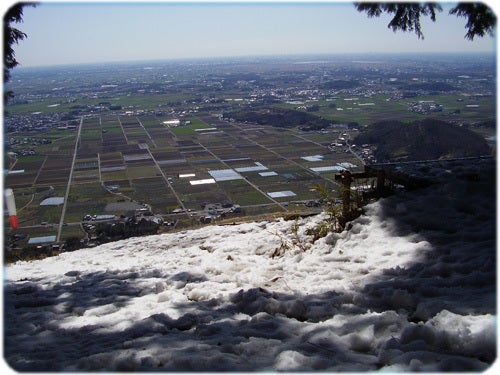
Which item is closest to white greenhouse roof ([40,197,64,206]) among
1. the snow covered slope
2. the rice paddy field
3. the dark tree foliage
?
the rice paddy field

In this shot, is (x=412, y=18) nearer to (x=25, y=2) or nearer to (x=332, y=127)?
(x=25, y=2)

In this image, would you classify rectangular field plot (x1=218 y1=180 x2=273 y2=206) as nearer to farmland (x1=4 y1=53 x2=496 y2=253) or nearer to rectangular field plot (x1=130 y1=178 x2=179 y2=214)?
farmland (x1=4 y1=53 x2=496 y2=253)

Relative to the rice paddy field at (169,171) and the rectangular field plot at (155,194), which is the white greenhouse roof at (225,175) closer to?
the rice paddy field at (169,171)

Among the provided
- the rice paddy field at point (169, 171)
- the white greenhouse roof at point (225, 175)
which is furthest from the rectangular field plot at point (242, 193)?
the white greenhouse roof at point (225, 175)

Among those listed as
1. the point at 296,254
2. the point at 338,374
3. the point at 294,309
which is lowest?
the point at 296,254

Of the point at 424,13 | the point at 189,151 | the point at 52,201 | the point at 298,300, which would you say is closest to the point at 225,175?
the point at 189,151

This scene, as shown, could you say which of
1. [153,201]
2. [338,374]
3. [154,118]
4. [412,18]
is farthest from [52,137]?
[338,374]

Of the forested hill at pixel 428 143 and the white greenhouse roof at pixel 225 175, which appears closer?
the forested hill at pixel 428 143
